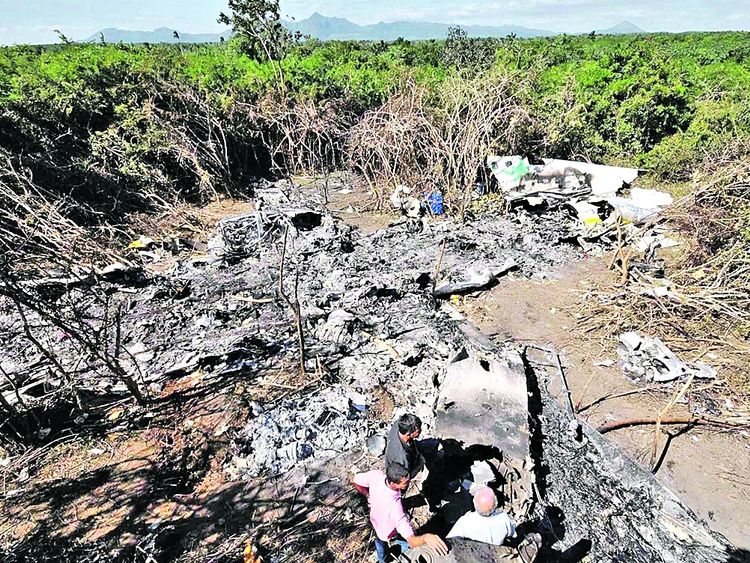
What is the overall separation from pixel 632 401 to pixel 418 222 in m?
6.15

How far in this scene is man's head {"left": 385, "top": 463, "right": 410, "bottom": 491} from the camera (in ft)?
9.71

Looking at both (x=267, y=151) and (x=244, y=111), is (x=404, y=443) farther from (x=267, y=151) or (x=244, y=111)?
(x=267, y=151)

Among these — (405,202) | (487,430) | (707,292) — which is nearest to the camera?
(487,430)

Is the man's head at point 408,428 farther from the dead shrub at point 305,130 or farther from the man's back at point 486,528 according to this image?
the dead shrub at point 305,130

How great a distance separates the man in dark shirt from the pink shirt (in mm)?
187

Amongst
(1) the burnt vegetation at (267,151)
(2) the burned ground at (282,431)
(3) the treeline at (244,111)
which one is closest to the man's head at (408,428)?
(2) the burned ground at (282,431)

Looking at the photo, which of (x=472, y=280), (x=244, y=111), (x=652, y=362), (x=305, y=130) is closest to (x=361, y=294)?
(x=472, y=280)

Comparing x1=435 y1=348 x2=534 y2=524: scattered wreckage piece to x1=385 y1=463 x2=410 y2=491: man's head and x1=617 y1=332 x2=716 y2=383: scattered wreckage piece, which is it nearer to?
x1=385 y1=463 x2=410 y2=491: man's head

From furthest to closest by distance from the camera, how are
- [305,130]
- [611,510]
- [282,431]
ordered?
[305,130] → [282,431] → [611,510]

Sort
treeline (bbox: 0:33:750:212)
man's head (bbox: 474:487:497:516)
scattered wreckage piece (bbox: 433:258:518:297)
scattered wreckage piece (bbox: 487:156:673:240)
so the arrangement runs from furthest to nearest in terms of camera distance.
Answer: treeline (bbox: 0:33:750:212)
scattered wreckage piece (bbox: 487:156:673:240)
scattered wreckage piece (bbox: 433:258:518:297)
man's head (bbox: 474:487:497:516)

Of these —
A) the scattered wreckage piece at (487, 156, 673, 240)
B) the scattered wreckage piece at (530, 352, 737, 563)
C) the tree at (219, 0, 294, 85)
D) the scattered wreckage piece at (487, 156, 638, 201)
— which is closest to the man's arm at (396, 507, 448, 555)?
the scattered wreckage piece at (530, 352, 737, 563)

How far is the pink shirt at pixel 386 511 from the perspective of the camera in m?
3.04

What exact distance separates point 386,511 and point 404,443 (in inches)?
19.3

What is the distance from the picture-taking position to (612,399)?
17.8ft
